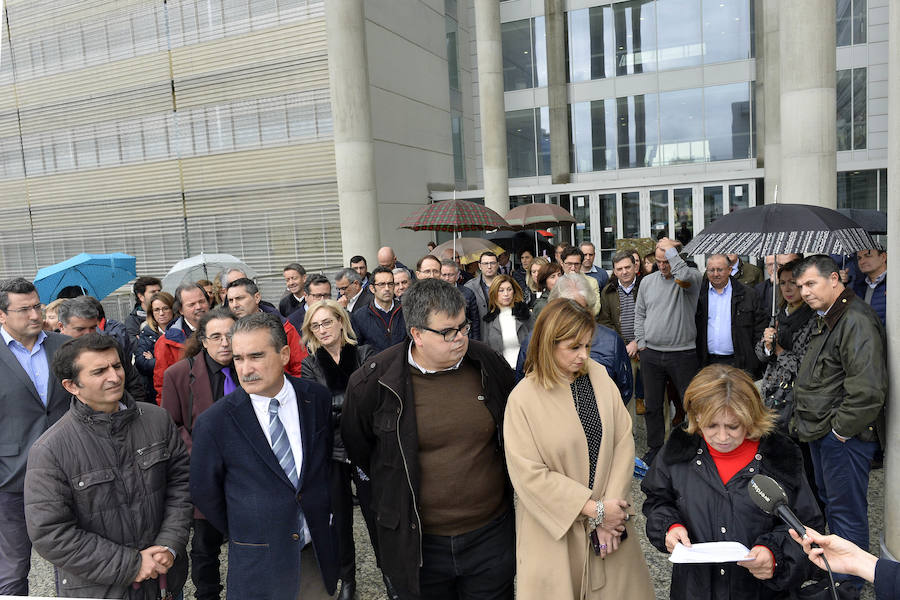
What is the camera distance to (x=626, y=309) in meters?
7.57

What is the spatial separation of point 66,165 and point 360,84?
12.2 m

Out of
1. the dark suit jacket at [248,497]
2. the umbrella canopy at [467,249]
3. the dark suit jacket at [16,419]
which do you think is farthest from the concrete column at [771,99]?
the dark suit jacket at [16,419]

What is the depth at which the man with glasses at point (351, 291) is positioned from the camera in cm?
787

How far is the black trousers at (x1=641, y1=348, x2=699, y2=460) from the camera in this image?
20.2 ft

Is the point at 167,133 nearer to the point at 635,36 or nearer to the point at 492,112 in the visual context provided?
the point at 492,112

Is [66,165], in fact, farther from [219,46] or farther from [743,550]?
[743,550]

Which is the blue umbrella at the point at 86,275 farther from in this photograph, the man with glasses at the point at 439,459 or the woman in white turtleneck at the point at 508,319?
the man with glasses at the point at 439,459

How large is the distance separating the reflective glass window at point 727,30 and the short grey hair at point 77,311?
64.9 ft

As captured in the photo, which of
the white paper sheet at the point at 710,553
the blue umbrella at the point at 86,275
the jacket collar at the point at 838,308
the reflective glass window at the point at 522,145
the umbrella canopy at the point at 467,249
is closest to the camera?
the white paper sheet at the point at 710,553

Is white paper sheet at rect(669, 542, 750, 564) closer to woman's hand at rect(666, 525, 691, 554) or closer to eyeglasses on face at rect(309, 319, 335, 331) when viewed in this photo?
woman's hand at rect(666, 525, 691, 554)

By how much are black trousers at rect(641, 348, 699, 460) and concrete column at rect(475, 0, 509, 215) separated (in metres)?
12.1

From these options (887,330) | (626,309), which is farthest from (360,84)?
(887,330)

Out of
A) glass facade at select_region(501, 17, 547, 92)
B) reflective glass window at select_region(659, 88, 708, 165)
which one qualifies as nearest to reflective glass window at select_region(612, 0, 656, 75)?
reflective glass window at select_region(659, 88, 708, 165)

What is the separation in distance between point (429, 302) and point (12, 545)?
3.34m
